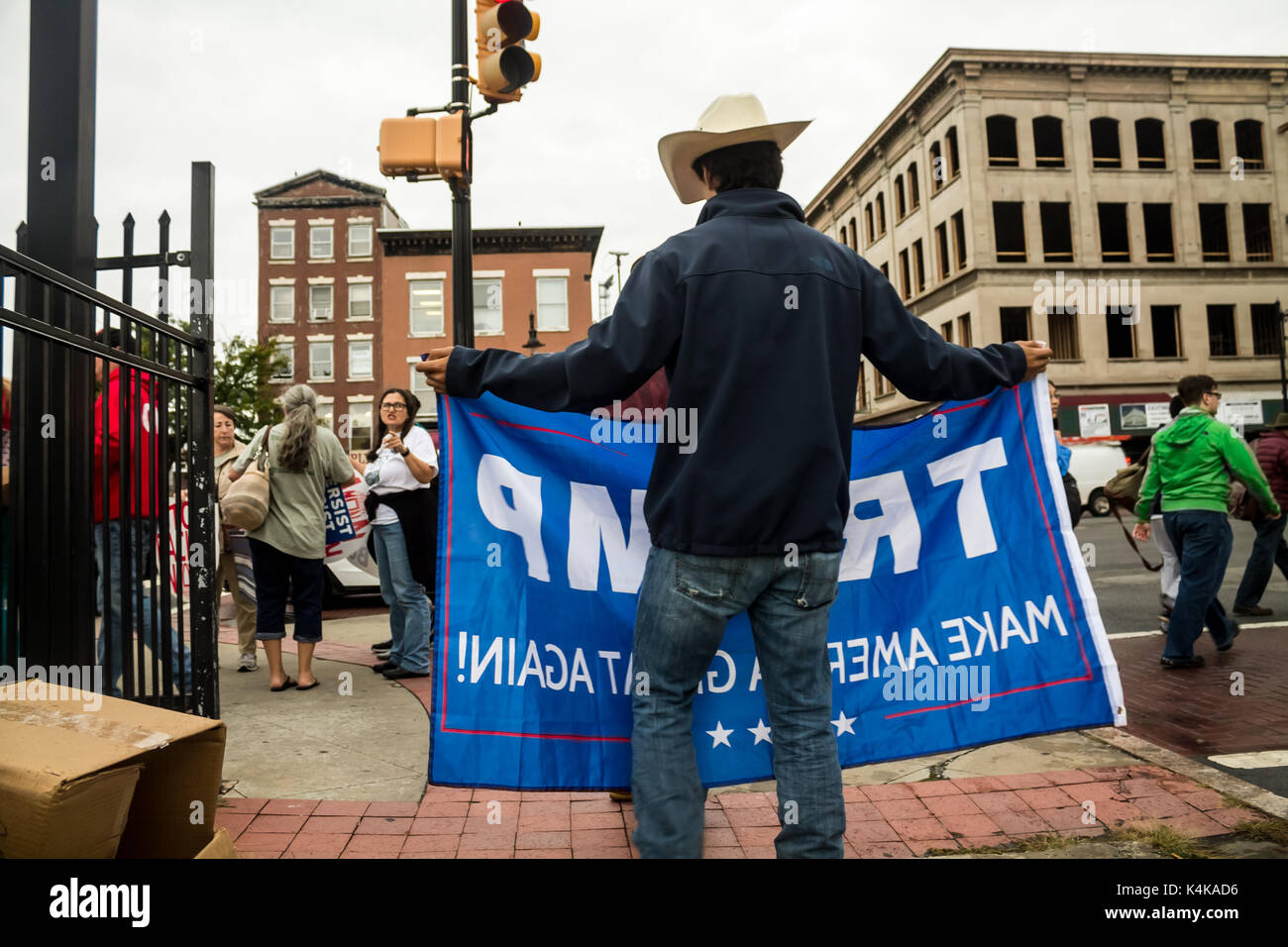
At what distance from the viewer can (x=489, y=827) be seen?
3.52m

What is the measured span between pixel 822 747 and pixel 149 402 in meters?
2.75

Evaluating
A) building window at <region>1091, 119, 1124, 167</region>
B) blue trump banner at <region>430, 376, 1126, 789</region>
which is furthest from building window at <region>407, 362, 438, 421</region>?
blue trump banner at <region>430, 376, 1126, 789</region>

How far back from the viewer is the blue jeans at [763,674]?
2469mm

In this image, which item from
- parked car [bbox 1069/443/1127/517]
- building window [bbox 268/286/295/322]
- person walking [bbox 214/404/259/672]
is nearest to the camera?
person walking [bbox 214/404/259/672]

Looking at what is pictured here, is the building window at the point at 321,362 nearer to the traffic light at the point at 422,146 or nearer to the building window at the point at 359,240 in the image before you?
the building window at the point at 359,240

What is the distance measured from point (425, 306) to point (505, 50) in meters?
34.4

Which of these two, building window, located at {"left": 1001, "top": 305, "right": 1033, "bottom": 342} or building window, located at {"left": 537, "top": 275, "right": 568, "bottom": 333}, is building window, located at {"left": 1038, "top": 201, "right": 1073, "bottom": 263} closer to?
building window, located at {"left": 1001, "top": 305, "right": 1033, "bottom": 342}

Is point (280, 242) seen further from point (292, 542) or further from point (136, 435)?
point (136, 435)

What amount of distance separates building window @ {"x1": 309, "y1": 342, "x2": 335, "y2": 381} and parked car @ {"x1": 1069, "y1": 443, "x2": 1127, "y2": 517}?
34.2m

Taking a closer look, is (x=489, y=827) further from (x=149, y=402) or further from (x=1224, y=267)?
(x=1224, y=267)

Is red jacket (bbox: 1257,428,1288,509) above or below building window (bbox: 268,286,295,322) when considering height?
below

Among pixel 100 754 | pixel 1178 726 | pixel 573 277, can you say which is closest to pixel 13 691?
pixel 100 754

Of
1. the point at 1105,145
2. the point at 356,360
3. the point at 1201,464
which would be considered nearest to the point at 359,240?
the point at 356,360

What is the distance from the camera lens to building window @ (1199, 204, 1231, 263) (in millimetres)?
36344
